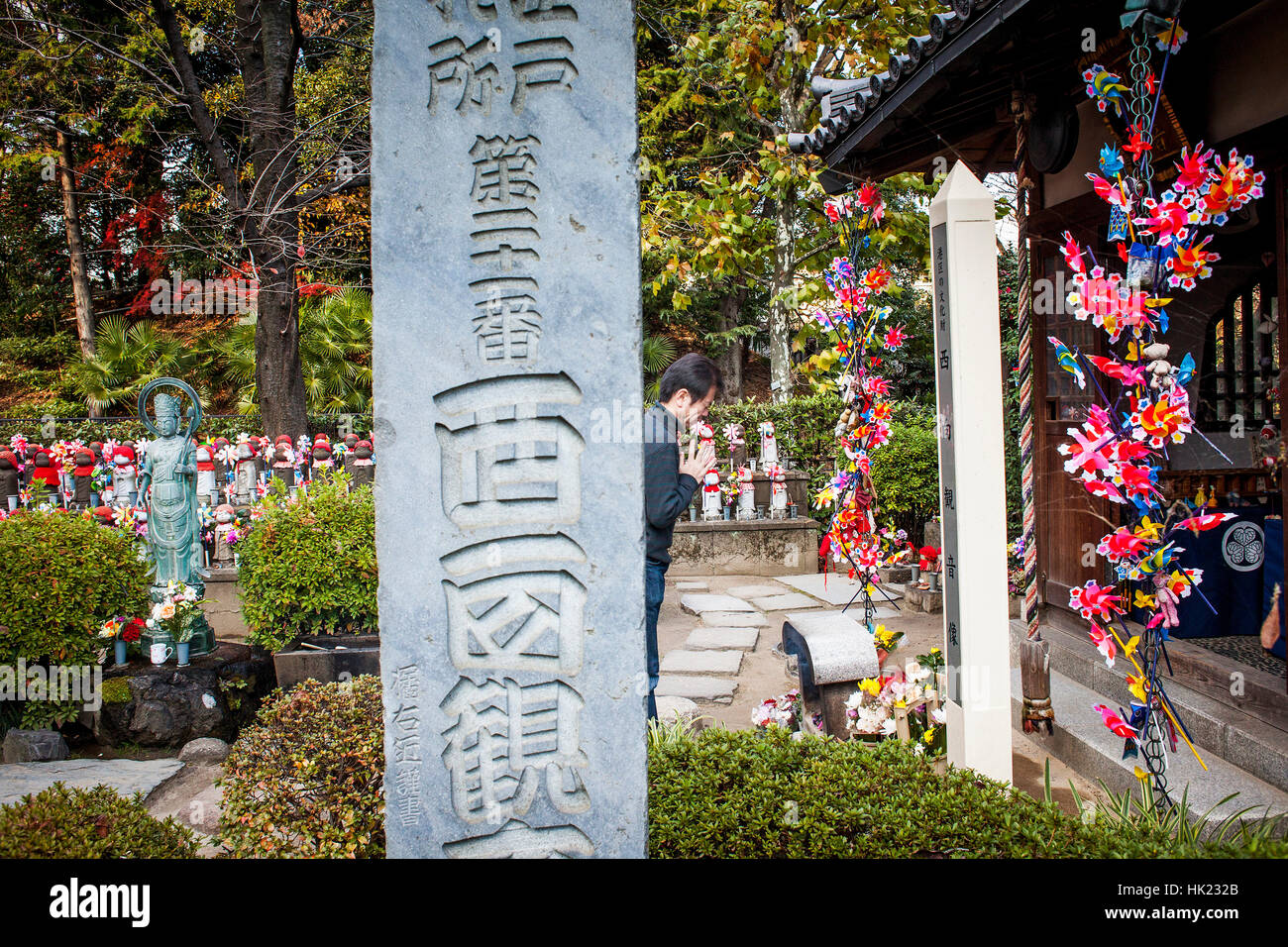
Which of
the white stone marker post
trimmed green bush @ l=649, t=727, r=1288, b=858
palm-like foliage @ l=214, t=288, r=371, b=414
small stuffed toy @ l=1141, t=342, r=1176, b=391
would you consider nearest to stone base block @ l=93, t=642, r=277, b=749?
trimmed green bush @ l=649, t=727, r=1288, b=858

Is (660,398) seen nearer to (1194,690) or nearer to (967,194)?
(967,194)

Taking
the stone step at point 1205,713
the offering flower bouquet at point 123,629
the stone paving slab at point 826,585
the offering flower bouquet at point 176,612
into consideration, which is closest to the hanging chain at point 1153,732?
the stone step at point 1205,713

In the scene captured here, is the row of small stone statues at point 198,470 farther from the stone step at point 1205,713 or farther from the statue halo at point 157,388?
the stone step at point 1205,713

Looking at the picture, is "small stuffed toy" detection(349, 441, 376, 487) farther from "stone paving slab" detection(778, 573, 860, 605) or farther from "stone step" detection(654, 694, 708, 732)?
"stone paving slab" detection(778, 573, 860, 605)

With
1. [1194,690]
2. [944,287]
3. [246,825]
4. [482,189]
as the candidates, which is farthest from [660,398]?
[1194,690]

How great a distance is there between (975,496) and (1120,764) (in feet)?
4.79

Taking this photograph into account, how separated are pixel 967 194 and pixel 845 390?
8.97 feet

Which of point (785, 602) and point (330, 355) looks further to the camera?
point (330, 355)

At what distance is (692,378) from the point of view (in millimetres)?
3537

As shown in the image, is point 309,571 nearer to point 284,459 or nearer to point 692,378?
point 692,378

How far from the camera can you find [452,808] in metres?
2.20

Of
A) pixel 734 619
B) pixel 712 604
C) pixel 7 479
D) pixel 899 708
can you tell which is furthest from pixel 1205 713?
pixel 7 479

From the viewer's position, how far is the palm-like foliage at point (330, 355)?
Result: 16.2 meters

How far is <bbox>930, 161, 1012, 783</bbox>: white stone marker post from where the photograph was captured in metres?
2.92
